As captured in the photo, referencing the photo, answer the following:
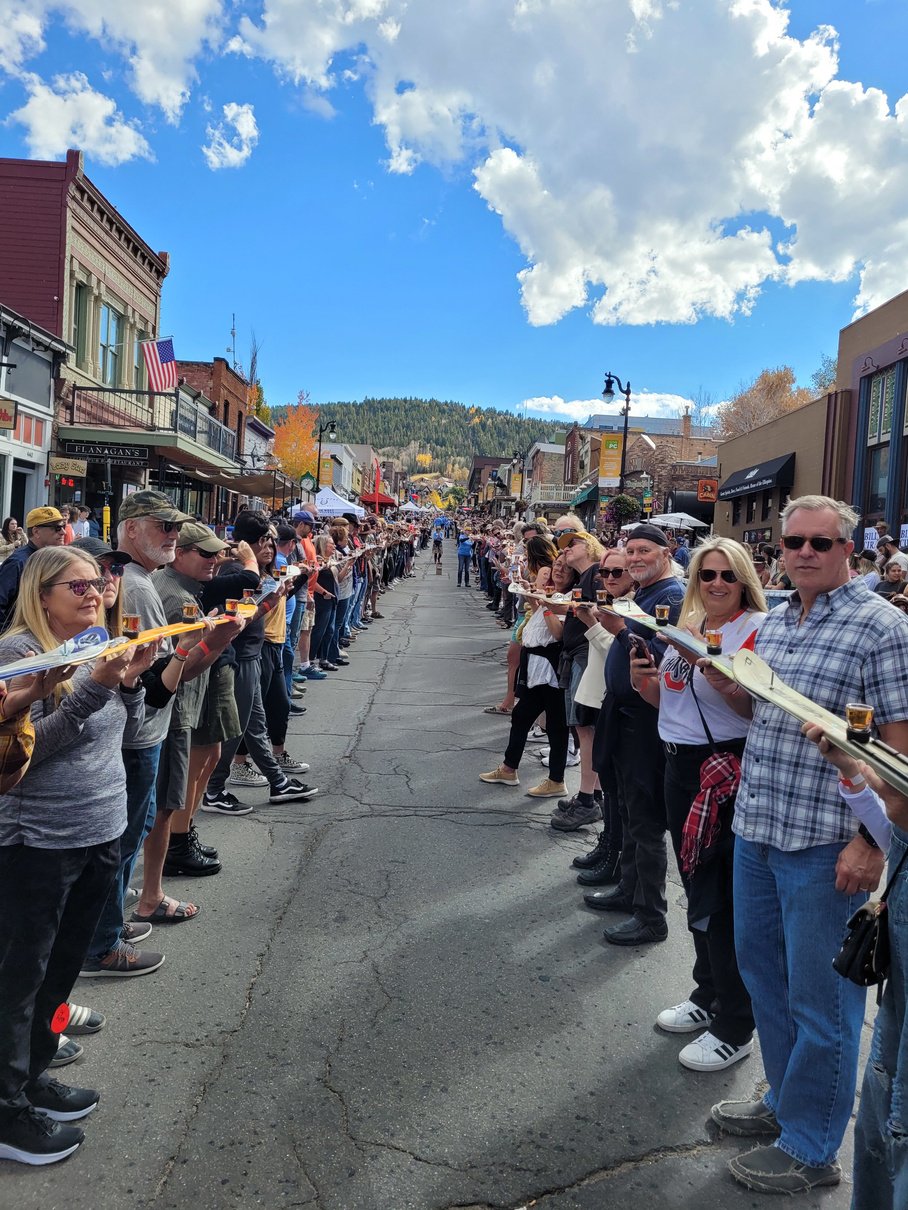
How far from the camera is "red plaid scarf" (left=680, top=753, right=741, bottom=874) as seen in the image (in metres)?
3.13

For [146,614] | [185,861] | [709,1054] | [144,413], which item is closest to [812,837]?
[709,1054]

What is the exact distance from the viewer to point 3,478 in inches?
683

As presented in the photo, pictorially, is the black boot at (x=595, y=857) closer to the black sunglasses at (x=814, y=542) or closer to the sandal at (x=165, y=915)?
the sandal at (x=165, y=915)

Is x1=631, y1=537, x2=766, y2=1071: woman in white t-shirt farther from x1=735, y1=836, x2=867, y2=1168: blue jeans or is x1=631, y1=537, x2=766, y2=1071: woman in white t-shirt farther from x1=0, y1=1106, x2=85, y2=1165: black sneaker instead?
x1=0, y1=1106, x2=85, y2=1165: black sneaker

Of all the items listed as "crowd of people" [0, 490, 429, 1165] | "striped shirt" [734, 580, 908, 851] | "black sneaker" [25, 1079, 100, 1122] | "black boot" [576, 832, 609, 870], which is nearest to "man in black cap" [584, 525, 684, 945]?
"black boot" [576, 832, 609, 870]

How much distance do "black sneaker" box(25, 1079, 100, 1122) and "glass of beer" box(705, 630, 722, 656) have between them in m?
2.67

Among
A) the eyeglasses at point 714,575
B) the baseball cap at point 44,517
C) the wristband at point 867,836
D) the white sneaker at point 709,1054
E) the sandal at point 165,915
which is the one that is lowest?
the sandal at point 165,915

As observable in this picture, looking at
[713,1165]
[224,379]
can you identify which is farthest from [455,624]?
[224,379]

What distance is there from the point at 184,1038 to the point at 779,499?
82.1 ft

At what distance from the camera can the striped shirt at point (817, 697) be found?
7.86 feet

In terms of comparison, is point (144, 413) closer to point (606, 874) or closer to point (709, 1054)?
point (606, 874)

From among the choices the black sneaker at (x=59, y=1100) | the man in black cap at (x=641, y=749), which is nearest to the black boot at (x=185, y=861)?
the black sneaker at (x=59, y=1100)

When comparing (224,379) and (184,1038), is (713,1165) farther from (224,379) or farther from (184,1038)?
(224,379)

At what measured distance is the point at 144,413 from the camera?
79.9ft
